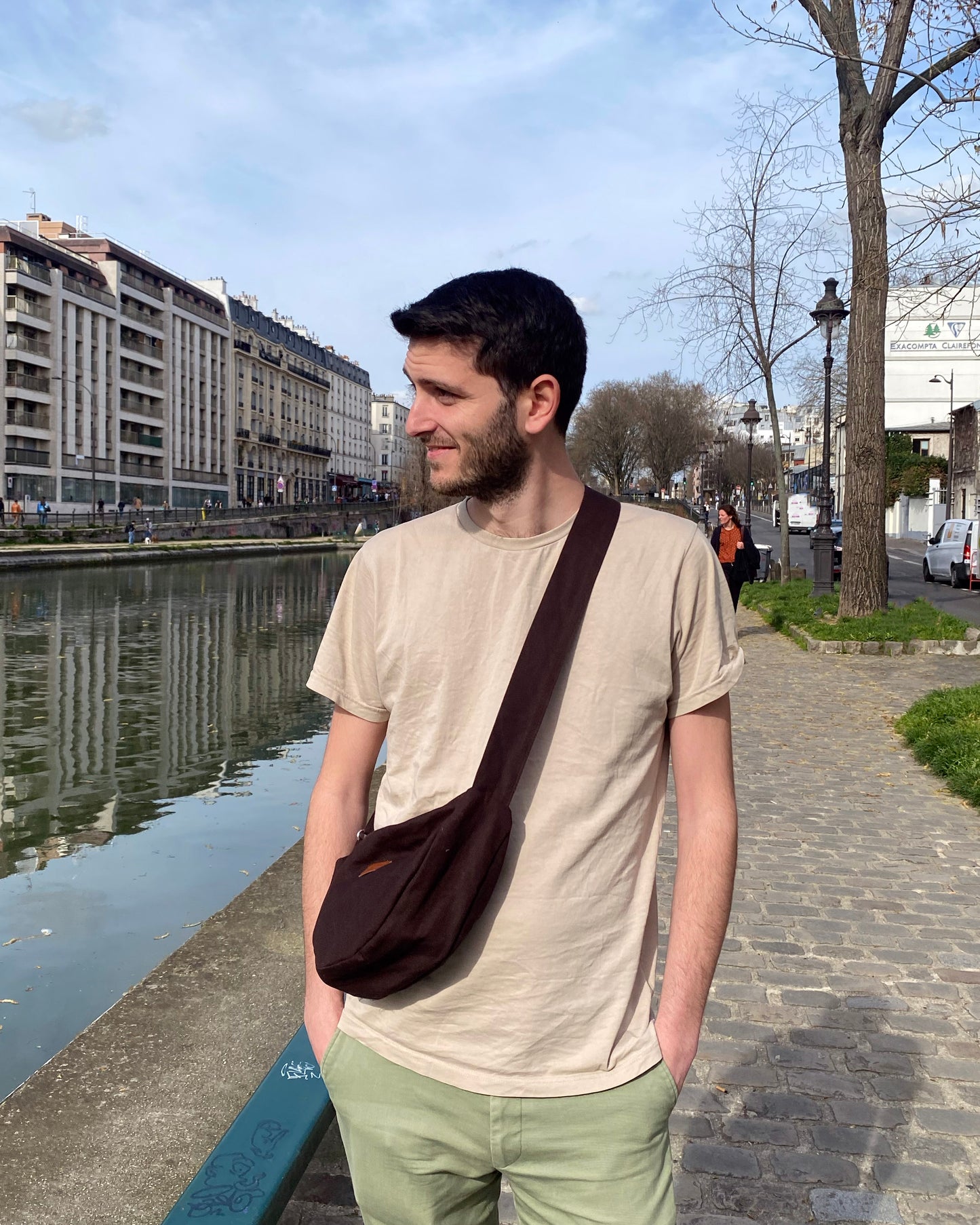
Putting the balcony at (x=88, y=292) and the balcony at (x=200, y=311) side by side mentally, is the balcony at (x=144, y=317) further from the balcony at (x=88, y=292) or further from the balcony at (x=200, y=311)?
the balcony at (x=200, y=311)

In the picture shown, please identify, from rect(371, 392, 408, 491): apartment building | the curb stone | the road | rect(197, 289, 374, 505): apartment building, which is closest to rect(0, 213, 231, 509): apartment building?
rect(197, 289, 374, 505): apartment building

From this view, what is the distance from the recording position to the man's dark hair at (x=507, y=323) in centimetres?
170

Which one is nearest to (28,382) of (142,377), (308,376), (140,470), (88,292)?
(88,292)

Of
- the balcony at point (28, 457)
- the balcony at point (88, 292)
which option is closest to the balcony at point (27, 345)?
the balcony at point (88, 292)

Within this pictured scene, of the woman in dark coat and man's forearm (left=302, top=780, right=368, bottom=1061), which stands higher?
the woman in dark coat

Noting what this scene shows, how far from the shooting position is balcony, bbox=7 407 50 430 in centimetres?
6631

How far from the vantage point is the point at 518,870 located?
1627mm

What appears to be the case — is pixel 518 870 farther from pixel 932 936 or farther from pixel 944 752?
pixel 944 752

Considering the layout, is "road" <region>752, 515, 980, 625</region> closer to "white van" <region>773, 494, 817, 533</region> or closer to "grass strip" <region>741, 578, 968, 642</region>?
"white van" <region>773, 494, 817, 533</region>

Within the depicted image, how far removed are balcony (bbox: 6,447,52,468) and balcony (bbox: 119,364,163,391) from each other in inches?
521

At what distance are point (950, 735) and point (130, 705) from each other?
903cm

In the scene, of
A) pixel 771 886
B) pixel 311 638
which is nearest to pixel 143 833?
pixel 771 886

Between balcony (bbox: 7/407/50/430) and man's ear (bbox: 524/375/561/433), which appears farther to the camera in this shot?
balcony (bbox: 7/407/50/430)

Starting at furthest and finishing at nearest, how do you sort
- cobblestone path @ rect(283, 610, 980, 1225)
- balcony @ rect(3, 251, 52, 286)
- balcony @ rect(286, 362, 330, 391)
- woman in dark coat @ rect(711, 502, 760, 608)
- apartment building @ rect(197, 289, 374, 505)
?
1. balcony @ rect(286, 362, 330, 391)
2. apartment building @ rect(197, 289, 374, 505)
3. balcony @ rect(3, 251, 52, 286)
4. woman in dark coat @ rect(711, 502, 760, 608)
5. cobblestone path @ rect(283, 610, 980, 1225)
